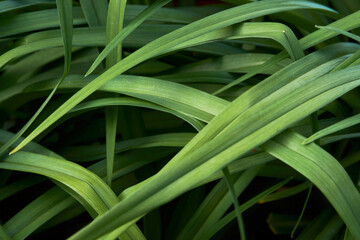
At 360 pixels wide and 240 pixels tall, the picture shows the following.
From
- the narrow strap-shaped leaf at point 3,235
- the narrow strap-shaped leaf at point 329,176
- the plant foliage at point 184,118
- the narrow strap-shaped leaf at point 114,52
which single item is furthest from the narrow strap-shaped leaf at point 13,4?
the narrow strap-shaped leaf at point 329,176

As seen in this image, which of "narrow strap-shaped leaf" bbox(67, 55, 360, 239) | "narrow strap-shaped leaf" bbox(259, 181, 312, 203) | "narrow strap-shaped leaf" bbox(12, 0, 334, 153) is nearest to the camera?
"narrow strap-shaped leaf" bbox(67, 55, 360, 239)

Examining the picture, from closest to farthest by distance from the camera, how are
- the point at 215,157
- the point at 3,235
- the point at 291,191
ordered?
the point at 215,157 < the point at 3,235 < the point at 291,191

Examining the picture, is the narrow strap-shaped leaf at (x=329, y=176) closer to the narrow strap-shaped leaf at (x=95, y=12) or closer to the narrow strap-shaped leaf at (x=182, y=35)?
the narrow strap-shaped leaf at (x=182, y=35)

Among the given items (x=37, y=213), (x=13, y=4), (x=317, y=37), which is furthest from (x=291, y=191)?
(x=13, y=4)

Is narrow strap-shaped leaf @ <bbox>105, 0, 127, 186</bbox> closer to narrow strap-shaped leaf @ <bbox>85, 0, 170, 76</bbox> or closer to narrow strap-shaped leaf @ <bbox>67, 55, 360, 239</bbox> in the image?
narrow strap-shaped leaf @ <bbox>85, 0, 170, 76</bbox>

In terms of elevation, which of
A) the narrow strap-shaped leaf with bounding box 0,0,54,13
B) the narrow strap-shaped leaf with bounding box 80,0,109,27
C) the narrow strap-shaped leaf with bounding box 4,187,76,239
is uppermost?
the narrow strap-shaped leaf with bounding box 0,0,54,13

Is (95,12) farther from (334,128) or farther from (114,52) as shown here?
(334,128)

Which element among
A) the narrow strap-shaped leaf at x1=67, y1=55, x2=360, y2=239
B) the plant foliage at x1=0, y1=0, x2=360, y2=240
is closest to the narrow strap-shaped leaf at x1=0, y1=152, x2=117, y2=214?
the plant foliage at x1=0, y1=0, x2=360, y2=240

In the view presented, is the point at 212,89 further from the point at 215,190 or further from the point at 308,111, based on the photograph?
the point at 308,111
